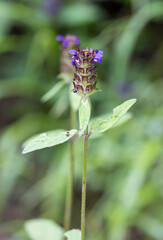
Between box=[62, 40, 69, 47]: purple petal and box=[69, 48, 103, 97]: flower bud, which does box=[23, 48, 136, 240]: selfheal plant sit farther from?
box=[62, 40, 69, 47]: purple petal

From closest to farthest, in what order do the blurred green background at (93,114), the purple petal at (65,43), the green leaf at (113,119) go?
the green leaf at (113,119) < the purple petal at (65,43) < the blurred green background at (93,114)

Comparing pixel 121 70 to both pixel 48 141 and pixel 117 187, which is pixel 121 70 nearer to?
pixel 117 187

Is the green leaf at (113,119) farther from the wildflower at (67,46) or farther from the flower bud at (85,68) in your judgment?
the wildflower at (67,46)

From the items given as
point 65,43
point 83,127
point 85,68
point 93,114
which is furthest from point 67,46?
point 93,114

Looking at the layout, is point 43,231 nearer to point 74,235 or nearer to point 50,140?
point 74,235

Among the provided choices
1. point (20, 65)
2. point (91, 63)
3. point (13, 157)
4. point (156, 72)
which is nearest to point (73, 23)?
point (20, 65)

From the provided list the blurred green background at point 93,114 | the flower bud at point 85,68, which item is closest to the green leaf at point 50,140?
the flower bud at point 85,68
